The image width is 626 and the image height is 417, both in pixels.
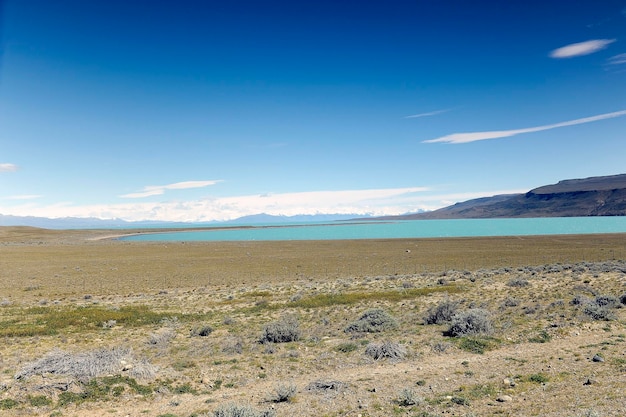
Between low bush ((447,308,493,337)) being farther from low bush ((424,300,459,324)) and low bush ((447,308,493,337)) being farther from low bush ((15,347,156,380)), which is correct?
→ low bush ((15,347,156,380))

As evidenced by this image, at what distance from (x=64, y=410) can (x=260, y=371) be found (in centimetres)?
529

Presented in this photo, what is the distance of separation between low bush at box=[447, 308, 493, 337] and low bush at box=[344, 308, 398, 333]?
8.34ft

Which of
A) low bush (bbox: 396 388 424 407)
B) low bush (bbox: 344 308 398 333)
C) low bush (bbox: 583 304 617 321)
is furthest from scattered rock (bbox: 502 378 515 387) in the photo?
low bush (bbox: 583 304 617 321)

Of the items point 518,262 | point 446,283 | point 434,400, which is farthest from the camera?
point 518,262

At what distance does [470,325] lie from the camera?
51.4 feet

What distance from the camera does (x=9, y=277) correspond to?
4394 cm

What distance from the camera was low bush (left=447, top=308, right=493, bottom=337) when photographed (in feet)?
51.0

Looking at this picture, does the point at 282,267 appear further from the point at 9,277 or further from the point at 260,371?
the point at 260,371

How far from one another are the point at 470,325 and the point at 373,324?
401cm

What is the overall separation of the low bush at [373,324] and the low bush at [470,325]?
8.34 ft

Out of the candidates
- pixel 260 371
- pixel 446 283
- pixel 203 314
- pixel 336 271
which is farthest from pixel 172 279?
pixel 260 371

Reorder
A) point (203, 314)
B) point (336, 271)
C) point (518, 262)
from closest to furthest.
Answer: point (203, 314)
point (336, 271)
point (518, 262)

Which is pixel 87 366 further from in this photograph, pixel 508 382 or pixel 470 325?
pixel 470 325

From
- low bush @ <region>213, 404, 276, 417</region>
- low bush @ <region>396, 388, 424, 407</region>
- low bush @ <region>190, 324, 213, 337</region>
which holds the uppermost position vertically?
low bush @ <region>213, 404, 276, 417</region>
